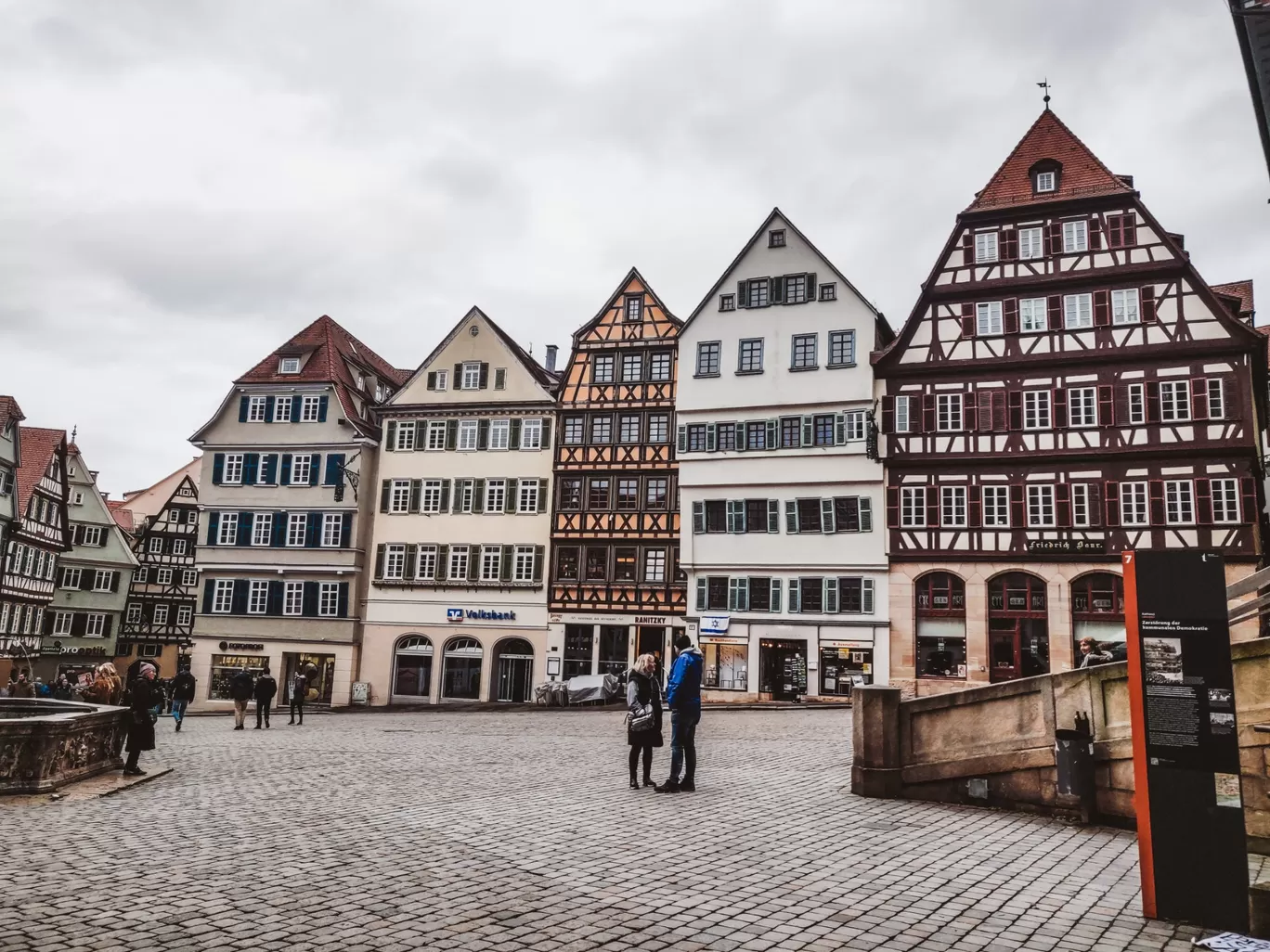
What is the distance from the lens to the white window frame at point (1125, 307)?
31944 mm

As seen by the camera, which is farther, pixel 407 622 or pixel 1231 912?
pixel 407 622

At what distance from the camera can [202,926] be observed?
625cm

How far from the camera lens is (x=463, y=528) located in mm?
41844

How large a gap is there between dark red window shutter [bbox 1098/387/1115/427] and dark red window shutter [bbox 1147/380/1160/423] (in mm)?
973

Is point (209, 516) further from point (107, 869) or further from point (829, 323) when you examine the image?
point (107, 869)

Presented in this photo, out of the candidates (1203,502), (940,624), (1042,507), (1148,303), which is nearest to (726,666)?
(940,624)

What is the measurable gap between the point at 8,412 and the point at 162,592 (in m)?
16.7

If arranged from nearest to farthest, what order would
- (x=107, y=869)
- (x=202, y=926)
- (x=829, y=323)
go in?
(x=202, y=926)
(x=107, y=869)
(x=829, y=323)

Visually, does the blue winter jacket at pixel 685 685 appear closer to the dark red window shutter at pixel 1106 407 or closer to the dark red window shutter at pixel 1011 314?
the dark red window shutter at pixel 1106 407

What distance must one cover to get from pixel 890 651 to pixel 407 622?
19.3m

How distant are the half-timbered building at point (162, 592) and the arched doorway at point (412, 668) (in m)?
21.8

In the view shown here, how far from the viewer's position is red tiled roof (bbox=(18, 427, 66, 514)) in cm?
4772

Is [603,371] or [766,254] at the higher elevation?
[766,254]

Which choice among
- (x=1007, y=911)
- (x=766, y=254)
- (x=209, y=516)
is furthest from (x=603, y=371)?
(x=1007, y=911)
